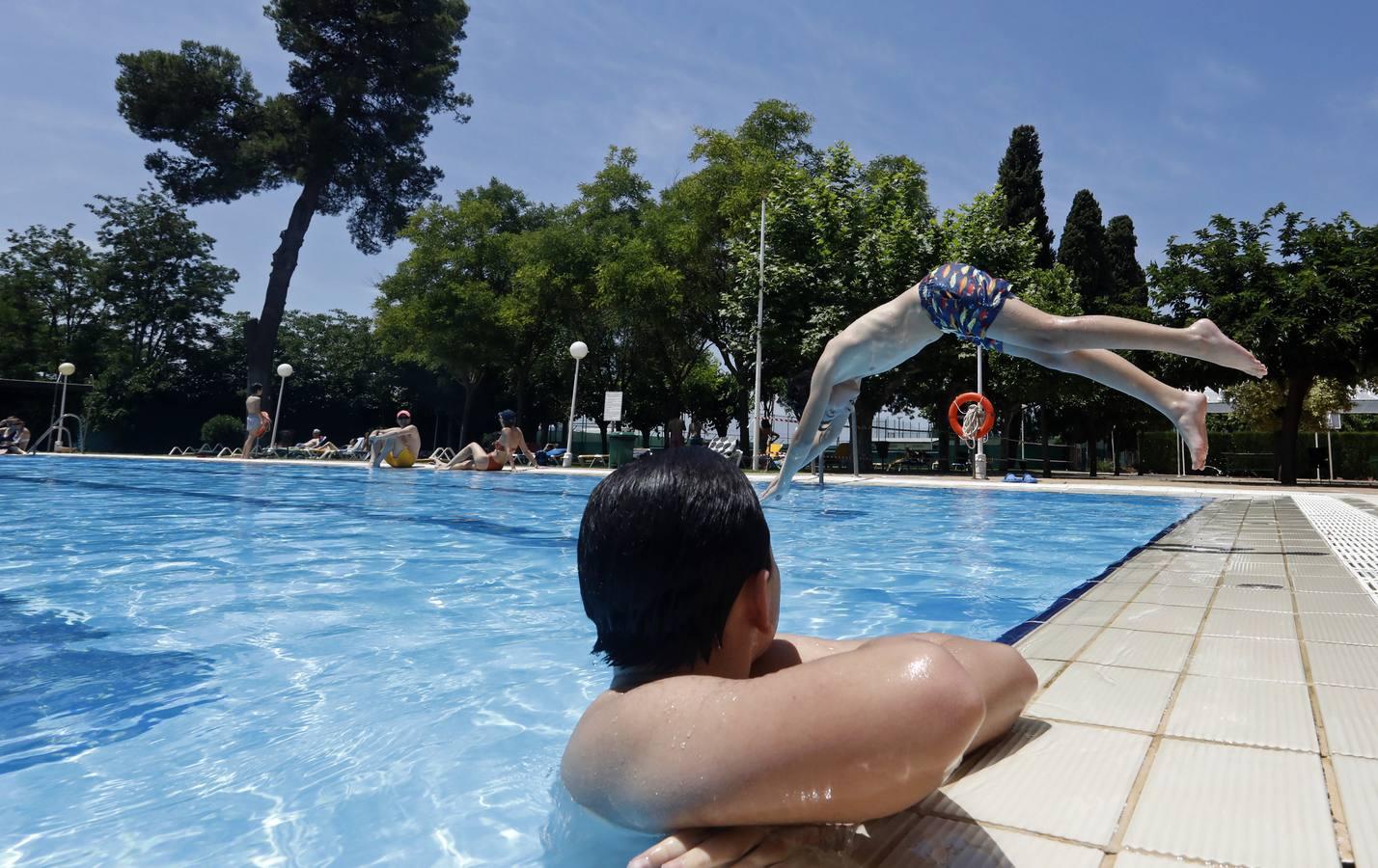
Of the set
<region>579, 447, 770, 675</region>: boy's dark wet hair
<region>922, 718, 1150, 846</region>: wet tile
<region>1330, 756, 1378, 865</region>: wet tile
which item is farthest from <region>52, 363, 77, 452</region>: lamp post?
<region>1330, 756, 1378, 865</region>: wet tile

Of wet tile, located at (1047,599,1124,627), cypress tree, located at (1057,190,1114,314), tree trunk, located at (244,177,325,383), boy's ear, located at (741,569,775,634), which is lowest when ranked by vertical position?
wet tile, located at (1047,599,1124,627)

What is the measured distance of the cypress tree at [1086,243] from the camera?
36938 millimetres

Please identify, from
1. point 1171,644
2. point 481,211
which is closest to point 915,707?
point 1171,644

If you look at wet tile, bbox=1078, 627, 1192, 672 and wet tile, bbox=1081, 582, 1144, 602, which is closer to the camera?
wet tile, bbox=1078, 627, 1192, 672

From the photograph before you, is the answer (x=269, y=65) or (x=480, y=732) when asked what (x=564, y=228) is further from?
(x=480, y=732)

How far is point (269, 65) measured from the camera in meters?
29.1

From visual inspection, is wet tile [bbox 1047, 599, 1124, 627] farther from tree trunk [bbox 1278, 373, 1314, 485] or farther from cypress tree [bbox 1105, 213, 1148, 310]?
cypress tree [bbox 1105, 213, 1148, 310]

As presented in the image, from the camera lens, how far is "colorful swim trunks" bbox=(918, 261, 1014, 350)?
450 cm

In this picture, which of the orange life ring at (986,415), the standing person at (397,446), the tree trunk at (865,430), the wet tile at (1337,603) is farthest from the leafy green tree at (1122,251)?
the wet tile at (1337,603)

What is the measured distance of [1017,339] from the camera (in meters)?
4.43

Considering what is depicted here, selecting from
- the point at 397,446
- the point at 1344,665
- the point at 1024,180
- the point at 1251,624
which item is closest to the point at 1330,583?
the point at 1251,624

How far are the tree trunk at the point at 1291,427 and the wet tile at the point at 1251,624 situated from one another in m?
21.0

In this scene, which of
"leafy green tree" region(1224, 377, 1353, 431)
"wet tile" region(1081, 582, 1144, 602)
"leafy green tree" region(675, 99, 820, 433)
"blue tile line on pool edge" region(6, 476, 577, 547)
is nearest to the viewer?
"wet tile" region(1081, 582, 1144, 602)

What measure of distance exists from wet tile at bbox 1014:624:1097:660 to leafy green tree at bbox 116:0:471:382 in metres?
31.1
